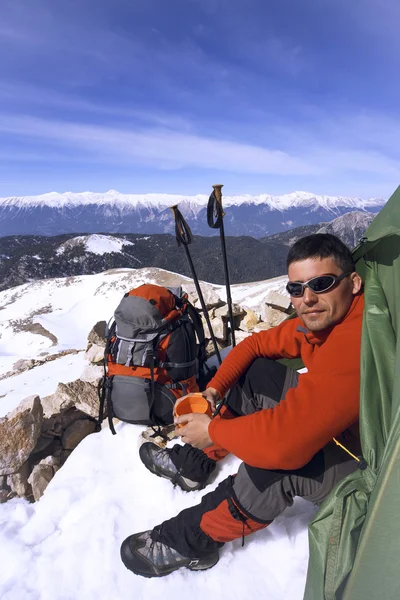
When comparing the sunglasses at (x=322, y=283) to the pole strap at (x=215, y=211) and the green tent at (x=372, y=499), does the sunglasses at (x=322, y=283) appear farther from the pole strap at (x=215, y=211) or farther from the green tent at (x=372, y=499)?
the pole strap at (x=215, y=211)

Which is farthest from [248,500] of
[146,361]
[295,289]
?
[146,361]

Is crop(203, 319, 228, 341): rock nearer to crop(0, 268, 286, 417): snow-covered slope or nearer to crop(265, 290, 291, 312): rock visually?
crop(265, 290, 291, 312): rock

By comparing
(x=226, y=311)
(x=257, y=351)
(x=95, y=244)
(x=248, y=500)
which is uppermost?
(x=95, y=244)

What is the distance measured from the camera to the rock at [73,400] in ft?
18.8

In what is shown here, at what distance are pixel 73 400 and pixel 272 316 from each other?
14.7 feet

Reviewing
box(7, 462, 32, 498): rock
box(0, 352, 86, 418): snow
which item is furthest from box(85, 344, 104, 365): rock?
box(7, 462, 32, 498): rock

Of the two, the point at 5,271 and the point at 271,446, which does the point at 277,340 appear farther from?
the point at 5,271

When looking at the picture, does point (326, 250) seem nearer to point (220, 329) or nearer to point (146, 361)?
point (146, 361)

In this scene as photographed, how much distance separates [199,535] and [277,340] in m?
1.85

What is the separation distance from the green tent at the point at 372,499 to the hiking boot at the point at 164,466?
172 centimetres

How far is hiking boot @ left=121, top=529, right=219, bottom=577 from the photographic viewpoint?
2797mm

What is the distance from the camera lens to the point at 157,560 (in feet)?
9.23

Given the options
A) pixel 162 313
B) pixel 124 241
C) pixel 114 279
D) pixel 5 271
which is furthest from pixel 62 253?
pixel 162 313

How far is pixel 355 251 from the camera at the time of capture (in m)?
2.88
